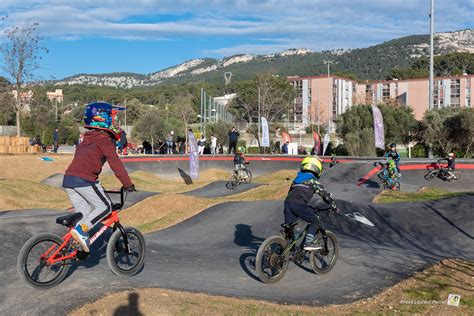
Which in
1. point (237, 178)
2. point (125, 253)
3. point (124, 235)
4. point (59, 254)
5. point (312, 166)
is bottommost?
point (237, 178)

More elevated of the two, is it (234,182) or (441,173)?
(441,173)

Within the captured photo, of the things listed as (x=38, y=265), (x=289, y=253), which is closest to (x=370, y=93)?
(x=289, y=253)

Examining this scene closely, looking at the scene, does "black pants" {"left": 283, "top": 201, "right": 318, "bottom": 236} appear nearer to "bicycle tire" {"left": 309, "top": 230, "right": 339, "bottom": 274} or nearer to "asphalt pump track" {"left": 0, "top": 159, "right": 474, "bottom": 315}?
"bicycle tire" {"left": 309, "top": 230, "right": 339, "bottom": 274}

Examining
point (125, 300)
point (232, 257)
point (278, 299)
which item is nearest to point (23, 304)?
point (125, 300)

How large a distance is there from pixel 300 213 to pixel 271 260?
0.93m

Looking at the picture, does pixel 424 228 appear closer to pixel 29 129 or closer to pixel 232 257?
pixel 232 257

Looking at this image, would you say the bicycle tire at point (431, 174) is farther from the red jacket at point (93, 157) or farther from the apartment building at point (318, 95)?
the apartment building at point (318, 95)

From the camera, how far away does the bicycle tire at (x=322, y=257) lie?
8.84 metres

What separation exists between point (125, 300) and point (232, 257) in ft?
12.9

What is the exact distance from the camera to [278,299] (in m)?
7.32

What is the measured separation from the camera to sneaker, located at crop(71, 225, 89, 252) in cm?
682

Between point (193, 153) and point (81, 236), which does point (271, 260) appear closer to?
point (81, 236)

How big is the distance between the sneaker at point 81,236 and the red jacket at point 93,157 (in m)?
0.68

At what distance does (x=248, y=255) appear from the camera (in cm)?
995
